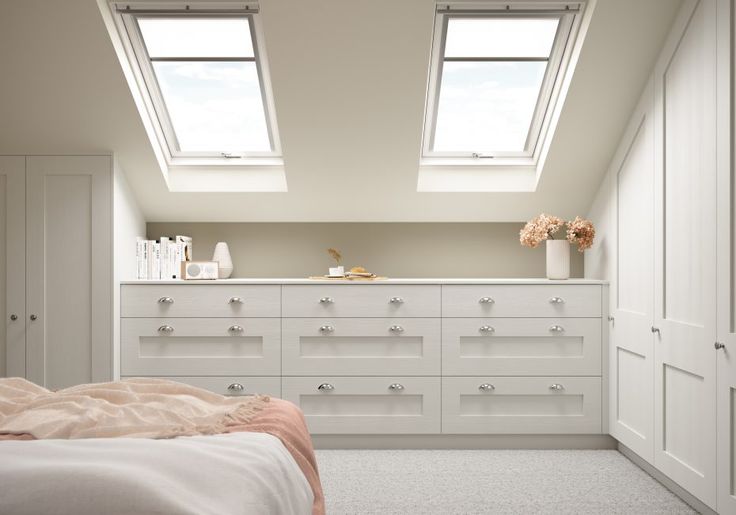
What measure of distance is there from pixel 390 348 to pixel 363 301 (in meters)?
0.32

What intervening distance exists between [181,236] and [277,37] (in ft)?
5.13

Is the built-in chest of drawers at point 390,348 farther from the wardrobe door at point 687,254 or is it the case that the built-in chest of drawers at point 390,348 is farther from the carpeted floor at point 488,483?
the wardrobe door at point 687,254

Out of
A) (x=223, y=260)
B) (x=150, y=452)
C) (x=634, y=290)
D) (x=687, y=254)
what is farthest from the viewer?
(x=223, y=260)

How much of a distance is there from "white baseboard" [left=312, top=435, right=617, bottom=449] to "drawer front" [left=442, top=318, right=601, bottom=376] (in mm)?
378

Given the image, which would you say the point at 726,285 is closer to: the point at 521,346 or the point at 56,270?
the point at 521,346

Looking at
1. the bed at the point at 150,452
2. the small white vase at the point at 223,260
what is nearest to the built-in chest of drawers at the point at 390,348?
the small white vase at the point at 223,260

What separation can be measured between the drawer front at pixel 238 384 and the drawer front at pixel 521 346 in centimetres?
100

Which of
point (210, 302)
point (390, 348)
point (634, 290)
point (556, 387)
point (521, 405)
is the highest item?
point (634, 290)

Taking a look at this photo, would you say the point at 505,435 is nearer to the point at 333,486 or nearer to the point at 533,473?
the point at 533,473

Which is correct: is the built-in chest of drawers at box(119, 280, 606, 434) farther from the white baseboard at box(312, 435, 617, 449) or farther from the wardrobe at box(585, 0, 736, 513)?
the wardrobe at box(585, 0, 736, 513)

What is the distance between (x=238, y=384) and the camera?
3.57 meters

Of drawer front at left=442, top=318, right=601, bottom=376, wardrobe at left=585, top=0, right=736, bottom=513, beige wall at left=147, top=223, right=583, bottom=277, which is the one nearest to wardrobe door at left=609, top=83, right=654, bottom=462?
wardrobe at left=585, top=0, right=736, bottom=513

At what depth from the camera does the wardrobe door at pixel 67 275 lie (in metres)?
3.50

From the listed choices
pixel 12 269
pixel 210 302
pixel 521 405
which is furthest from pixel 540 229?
pixel 12 269
